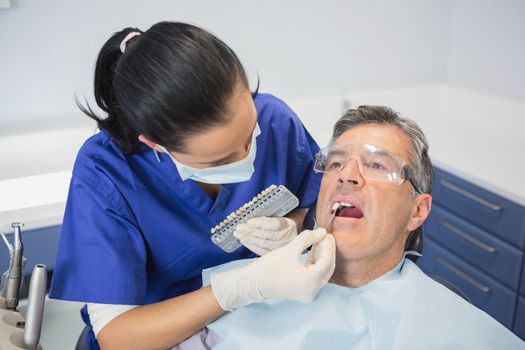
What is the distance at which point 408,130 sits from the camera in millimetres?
1323

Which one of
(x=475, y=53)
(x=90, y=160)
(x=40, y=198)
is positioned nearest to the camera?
(x=90, y=160)

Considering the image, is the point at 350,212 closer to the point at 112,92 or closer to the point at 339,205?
the point at 339,205

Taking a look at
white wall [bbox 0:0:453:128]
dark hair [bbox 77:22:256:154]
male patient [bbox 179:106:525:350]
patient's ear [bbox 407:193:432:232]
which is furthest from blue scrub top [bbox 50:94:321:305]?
white wall [bbox 0:0:453:128]

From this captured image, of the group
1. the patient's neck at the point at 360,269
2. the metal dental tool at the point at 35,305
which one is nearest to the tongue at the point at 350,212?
the patient's neck at the point at 360,269

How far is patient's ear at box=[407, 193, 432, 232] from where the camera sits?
1321 millimetres

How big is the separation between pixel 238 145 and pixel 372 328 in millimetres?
543

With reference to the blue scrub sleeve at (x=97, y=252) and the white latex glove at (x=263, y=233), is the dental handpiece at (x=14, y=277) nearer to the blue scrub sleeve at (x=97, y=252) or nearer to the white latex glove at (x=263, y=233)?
the blue scrub sleeve at (x=97, y=252)

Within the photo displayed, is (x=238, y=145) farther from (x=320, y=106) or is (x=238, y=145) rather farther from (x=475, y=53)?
(x=475, y=53)

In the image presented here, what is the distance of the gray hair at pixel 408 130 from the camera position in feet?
4.29

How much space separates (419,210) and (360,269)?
0.23 m

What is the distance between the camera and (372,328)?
3.90 ft

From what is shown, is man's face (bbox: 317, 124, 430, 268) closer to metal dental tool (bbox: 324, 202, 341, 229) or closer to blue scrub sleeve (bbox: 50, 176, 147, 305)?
metal dental tool (bbox: 324, 202, 341, 229)

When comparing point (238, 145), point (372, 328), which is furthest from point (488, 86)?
point (238, 145)

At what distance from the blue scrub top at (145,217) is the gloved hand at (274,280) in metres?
0.20
